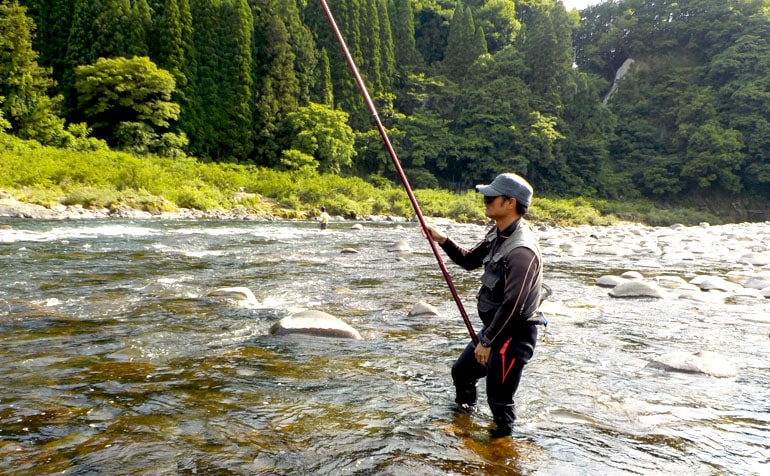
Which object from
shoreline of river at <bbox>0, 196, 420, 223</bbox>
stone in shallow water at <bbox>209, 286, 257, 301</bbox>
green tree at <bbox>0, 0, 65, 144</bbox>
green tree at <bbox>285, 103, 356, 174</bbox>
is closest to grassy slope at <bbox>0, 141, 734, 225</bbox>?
shoreline of river at <bbox>0, 196, 420, 223</bbox>

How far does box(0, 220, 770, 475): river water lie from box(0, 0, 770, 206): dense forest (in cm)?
2438

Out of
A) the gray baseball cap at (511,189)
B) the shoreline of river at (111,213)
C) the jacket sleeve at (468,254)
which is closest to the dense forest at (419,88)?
the shoreline of river at (111,213)

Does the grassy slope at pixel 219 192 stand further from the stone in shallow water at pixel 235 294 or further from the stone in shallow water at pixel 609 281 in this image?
the stone in shallow water at pixel 609 281

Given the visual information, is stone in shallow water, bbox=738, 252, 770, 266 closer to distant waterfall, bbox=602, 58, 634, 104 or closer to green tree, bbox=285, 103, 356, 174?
green tree, bbox=285, 103, 356, 174

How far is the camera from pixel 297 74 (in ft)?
133

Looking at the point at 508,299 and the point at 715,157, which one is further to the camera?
the point at 715,157

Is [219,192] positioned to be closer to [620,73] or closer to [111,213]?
[111,213]

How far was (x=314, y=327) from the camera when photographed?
187 inches

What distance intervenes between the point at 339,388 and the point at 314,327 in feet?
4.32

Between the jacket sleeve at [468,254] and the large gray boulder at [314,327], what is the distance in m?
1.77

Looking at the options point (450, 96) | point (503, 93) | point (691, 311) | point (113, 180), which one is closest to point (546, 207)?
point (503, 93)

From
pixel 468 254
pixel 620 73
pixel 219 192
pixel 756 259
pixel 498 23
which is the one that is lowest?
pixel 219 192

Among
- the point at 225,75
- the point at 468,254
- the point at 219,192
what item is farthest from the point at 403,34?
the point at 468,254

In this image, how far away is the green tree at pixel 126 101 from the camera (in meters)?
29.4
